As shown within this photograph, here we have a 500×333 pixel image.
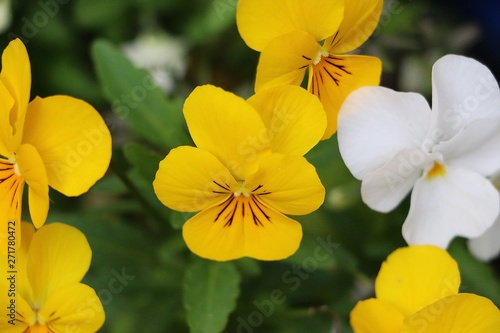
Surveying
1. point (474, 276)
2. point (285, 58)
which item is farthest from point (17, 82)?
point (474, 276)

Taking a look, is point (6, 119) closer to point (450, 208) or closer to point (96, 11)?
point (450, 208)

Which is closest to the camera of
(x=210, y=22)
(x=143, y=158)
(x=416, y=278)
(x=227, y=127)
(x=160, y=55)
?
(x=227, y=127)

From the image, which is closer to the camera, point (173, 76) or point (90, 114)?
point (90, 114)

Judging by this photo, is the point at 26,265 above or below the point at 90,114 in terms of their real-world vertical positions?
below

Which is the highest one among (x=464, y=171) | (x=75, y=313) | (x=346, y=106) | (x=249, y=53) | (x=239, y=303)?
(x=346, y=106)

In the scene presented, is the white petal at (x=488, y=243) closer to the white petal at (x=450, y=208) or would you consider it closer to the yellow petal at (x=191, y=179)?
the white petal at (x=450, y=208)

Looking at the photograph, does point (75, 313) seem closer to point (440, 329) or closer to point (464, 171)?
point (440, 329)

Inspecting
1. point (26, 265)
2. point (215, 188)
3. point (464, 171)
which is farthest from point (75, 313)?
point (464, 171)
